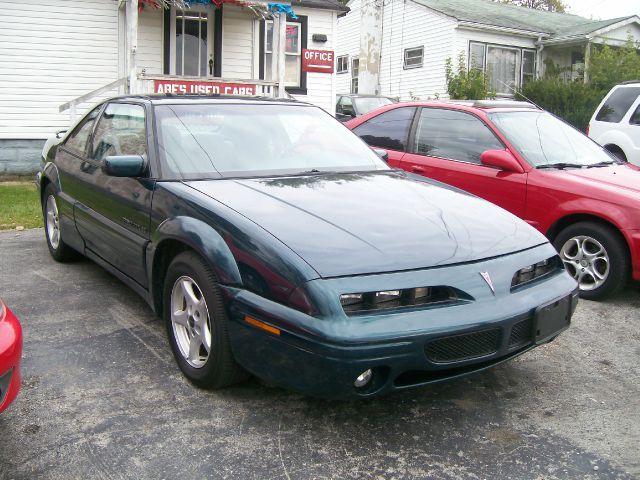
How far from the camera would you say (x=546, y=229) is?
528 centimetres

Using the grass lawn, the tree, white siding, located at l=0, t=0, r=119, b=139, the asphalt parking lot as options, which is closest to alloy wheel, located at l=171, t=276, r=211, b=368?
the asphalt parking lot

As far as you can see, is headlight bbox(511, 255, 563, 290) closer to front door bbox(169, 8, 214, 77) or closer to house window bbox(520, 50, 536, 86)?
front door bbox(169, 8, 214, 77)

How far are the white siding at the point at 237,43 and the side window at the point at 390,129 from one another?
8.15 m

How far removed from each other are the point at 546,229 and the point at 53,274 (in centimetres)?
409

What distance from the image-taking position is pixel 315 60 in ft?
47.9

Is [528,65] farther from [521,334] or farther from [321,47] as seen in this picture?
[521,334]

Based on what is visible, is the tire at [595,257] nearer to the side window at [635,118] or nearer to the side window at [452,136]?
the side window at [452,136]

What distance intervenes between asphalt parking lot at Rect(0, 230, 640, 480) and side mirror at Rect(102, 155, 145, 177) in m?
1.02

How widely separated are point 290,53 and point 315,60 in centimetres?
66

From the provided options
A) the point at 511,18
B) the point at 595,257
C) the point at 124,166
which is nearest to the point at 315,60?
the point at 595,257

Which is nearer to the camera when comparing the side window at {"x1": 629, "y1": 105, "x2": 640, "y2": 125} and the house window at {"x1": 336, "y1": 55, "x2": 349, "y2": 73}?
the side window at {"x1": 629, "y1": 105, "x2": 640, "y2": 125}

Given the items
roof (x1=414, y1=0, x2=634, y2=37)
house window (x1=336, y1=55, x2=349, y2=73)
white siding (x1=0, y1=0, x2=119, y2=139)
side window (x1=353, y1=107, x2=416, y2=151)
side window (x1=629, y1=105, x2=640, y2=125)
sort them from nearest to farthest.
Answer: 1. side window (x1=353, y1=107, x2=416, y2=151)
2. side window (x1=629, y1=105, x2=640, y2=125)
3. white siding (x1=0, y1=0, x2=119, y2=139)
4. roof (x1=414, y1=0, x2=634, y2=37)
5. house window (x1=336, y1=55, x2=349, y2=73)

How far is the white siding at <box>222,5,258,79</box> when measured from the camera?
1401 centimetres

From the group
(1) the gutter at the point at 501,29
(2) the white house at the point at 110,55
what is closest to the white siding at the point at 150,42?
(2) the white house at the point at 110,55
